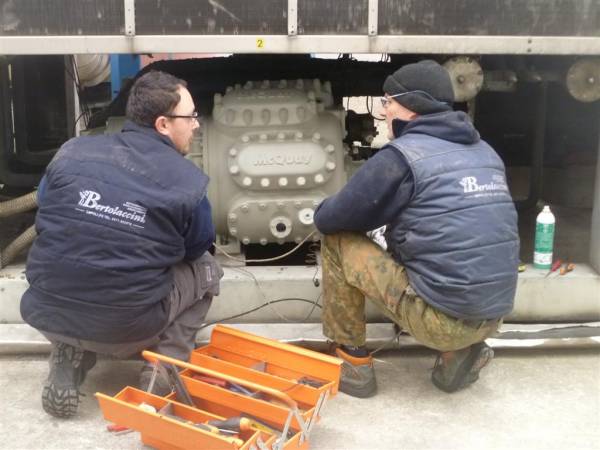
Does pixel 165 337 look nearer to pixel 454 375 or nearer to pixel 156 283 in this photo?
pixel 156 283

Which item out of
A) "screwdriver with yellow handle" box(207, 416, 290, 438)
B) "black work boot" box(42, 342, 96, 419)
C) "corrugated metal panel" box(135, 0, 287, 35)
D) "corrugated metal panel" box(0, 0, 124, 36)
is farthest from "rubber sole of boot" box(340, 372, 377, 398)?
"corrugated metal panel" box(0, 0, 124, 36)

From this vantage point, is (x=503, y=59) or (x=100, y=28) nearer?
(x=100, y=28)

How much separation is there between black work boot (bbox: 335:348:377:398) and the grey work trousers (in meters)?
0.57

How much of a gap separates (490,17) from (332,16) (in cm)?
65

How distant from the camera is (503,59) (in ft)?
12.4

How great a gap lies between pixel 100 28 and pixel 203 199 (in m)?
0.91

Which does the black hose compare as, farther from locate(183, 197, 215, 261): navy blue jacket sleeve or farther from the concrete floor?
locate(183, 197, 215, 261): navy blue jacket sleeve

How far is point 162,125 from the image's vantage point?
9.02ft

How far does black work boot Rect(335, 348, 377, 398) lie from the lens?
2.94m

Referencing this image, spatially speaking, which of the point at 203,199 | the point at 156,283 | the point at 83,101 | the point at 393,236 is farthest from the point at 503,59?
the point at 83,101

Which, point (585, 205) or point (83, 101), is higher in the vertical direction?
point (83, 101)

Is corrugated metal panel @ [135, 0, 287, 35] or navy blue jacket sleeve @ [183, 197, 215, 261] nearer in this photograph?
navy blue jacket sleeve @ [183, 197, 215, 261]

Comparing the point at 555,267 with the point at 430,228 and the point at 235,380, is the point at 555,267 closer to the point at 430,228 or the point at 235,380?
the point at 430,228

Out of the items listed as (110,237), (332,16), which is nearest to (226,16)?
A: (332,16)
